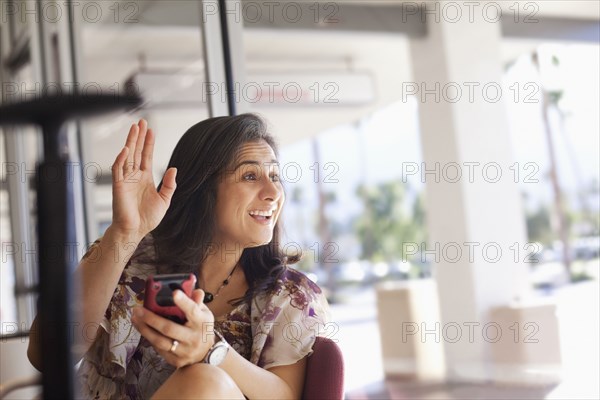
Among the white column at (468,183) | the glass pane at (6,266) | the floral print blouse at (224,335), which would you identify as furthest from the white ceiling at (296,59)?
the glass pane at (6,266)

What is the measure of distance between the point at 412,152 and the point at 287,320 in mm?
1678

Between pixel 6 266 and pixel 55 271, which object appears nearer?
pixel 55 271

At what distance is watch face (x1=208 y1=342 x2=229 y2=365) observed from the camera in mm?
1416

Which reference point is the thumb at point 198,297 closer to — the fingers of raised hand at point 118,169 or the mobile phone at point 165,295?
the mobile phone at point 165,295

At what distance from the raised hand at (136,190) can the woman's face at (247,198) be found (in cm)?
20

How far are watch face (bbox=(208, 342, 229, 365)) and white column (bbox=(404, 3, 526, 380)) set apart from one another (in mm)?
1077

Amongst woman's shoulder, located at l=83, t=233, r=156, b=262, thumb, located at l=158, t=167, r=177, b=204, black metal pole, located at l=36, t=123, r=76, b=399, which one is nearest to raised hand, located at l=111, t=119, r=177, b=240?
thumb, located at l=158, t=167, r=177, b=204

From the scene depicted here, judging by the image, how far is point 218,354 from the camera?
143 centimetres

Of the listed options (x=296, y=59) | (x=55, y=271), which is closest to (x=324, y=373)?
(x=55, y=271)

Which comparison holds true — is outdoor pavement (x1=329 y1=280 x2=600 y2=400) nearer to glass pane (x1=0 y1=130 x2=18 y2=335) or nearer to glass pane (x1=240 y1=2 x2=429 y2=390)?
glass pane (x1=240 y1=2 x2=429 y2=390)

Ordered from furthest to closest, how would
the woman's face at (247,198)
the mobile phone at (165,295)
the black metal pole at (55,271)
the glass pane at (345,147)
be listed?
the glass pane at (345,147) < the woman's face at (247,198) < the mobile phone at (165,295) < the black metal pole at (55,271)

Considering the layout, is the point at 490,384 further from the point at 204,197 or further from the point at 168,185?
the point at 168,185

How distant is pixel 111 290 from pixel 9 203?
11.4 feet

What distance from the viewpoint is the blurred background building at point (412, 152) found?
76.7 inches
